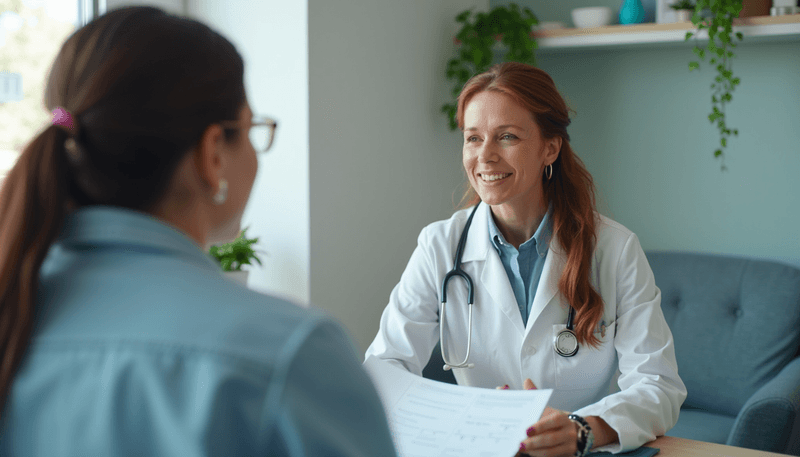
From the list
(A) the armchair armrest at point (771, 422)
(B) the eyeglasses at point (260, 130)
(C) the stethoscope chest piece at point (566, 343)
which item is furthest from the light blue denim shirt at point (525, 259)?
(B) the eyeglasses at point (260, 130)

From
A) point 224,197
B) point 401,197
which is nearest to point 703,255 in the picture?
point 401,197

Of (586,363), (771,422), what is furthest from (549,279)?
(771,422)

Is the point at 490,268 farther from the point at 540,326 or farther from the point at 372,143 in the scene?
the point at 372,143

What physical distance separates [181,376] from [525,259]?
1295 mm

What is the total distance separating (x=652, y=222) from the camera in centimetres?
294

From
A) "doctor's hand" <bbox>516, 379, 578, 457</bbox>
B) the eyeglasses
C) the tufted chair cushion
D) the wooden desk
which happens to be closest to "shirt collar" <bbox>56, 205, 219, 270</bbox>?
the eyeglasses

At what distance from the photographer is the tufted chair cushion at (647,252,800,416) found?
7.42 feet

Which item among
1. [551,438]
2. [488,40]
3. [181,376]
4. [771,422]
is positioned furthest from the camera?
[488,40]

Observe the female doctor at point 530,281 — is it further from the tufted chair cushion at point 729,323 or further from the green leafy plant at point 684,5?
the green leafy plant at point 684,5

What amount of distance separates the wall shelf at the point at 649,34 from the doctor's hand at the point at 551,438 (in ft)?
6.03

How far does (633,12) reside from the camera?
266cm

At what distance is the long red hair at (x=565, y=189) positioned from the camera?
1552 mm

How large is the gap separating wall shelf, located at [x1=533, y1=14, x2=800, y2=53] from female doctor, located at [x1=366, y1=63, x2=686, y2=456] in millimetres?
1104

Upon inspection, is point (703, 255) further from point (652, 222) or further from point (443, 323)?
point (443, 323)
